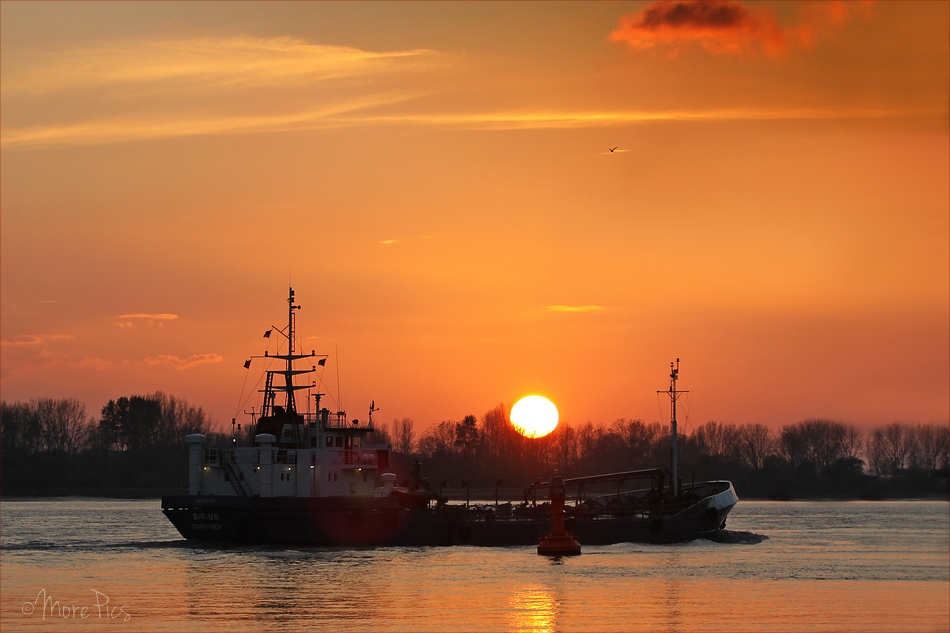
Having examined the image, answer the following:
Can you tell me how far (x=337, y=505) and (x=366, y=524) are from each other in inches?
70.1

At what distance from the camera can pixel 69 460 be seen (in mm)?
151250

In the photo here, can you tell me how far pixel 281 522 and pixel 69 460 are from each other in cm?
10627

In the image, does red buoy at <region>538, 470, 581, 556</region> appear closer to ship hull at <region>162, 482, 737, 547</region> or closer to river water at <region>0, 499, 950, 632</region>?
river water at <region>0, 499, 950, 632</region>

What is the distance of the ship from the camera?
55375 millimetres

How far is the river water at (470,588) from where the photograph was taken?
35.6m

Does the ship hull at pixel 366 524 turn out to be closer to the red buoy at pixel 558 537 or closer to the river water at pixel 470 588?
the river water at pixel 470 588

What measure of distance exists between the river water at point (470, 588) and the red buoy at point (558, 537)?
110cm

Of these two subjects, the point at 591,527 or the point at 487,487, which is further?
the point at 487,487

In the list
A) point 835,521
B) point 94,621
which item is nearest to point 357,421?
point 94,621

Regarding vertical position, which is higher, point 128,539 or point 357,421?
point 357,421

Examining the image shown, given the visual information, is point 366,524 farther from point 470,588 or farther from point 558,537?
point 470,588

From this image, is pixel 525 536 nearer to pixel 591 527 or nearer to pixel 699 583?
pixel 591 527

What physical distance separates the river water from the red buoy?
110 centimetres

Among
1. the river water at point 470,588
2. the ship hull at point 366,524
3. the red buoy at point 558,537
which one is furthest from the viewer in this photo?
the ship hull at point 366,524
